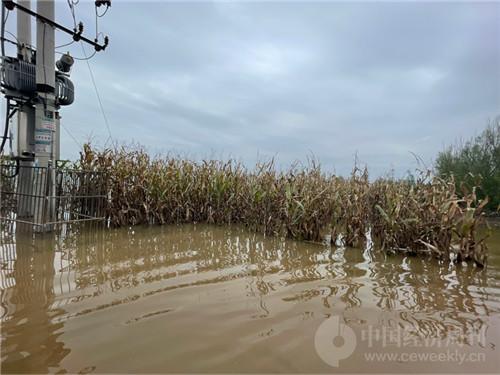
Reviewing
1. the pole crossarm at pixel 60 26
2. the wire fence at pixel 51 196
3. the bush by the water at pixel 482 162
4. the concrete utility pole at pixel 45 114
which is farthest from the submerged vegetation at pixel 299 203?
the bush by the water at pixel 482 162

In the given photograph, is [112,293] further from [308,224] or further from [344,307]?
[308,224]

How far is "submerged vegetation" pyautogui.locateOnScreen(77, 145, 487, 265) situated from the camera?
4227 mm

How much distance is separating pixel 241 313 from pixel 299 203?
3033 mm

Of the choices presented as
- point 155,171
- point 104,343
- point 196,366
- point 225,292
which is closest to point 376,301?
point 225,292

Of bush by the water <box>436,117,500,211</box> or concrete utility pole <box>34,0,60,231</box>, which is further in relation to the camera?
bush by the water <box>436,117,500,211</box>

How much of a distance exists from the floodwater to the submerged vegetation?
1.60 ft

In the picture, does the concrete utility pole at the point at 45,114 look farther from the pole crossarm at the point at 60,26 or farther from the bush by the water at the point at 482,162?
the bush by the water at the point at 482,162

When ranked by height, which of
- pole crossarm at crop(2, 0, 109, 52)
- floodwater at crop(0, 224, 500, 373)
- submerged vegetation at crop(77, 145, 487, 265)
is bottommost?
floodwater at crop(0, 224, 500, 373)

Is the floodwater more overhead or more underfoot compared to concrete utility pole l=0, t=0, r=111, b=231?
more underfoot

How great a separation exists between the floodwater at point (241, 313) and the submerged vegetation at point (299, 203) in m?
0.49

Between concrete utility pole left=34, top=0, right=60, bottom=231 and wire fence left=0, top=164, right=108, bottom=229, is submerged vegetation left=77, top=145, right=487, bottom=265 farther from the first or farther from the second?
concrete utility pole left=34, top=0, right=60, bottom=231

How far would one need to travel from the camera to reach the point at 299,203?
522 cm

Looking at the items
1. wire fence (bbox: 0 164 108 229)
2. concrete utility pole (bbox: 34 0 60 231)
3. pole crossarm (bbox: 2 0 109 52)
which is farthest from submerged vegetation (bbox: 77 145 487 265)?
pole crossarm (bbox: 2 0 109 52)

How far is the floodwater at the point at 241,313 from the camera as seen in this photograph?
5.92 ft
